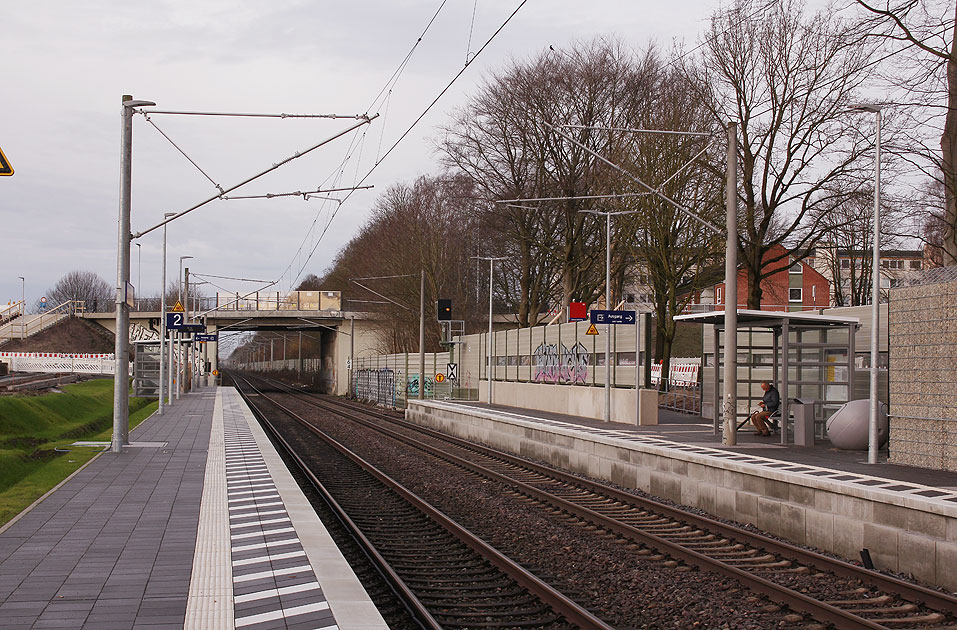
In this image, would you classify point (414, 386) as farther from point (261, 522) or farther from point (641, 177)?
point (261, 522)

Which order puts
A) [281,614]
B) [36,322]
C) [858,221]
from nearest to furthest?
[281,614], [858,221], [36,322]

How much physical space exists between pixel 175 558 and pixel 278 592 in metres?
1.79

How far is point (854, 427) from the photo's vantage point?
17.2 meters

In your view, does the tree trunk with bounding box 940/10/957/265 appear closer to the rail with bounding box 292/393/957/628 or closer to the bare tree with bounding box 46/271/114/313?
the rail with bounding box 292/393/957/628

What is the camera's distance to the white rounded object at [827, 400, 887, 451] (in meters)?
17.1

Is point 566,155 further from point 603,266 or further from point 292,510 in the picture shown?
point 292,510

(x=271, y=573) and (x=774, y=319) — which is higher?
(x=774, y=319)

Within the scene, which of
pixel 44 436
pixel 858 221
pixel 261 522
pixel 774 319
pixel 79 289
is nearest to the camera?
pixel 261 522

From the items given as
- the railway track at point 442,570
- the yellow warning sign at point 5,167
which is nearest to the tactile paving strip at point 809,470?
the railway track at point 442,570

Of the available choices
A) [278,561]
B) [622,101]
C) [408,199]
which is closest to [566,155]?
[622,101]

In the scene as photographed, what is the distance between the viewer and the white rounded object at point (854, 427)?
17.1m

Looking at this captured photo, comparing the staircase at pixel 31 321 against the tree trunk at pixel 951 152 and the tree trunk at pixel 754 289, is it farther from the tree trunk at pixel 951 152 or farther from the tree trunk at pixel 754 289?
the tree trunk at pixel 951 152

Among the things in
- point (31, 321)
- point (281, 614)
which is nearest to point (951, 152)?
point (281, 614)

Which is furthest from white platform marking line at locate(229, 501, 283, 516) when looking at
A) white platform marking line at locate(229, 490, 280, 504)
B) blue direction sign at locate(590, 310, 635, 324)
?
blue direction sign at locate(590, 310, 635, 324)
